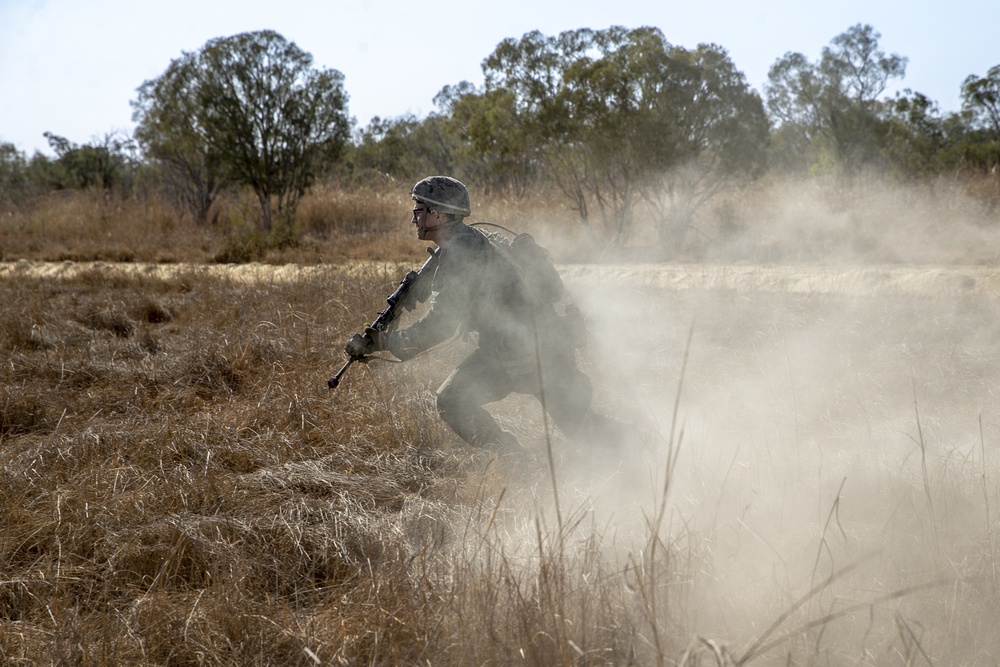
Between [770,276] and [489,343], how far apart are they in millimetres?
5570

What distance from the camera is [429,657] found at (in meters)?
2.39

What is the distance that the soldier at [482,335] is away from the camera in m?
3.84

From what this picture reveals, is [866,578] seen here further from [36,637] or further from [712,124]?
[712,124]

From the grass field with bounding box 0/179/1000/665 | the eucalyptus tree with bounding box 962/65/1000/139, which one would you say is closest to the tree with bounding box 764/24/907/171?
the eucalyptus tree with bounding box 962/65/1000/139

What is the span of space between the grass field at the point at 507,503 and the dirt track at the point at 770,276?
1.00 m

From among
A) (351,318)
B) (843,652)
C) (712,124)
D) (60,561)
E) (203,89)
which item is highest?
(203,89)

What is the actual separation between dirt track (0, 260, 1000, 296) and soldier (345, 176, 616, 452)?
422cm

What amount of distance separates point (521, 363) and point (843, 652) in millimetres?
1892

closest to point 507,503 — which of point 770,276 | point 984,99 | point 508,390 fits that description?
point 508,390

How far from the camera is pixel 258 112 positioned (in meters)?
13.1

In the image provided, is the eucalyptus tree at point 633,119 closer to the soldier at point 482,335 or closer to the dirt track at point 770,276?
the dirt track at point 770,276

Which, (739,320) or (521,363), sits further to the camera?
(739,320)

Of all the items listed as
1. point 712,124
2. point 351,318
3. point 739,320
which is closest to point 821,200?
point 712,124

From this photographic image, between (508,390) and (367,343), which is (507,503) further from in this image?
(367,343)
